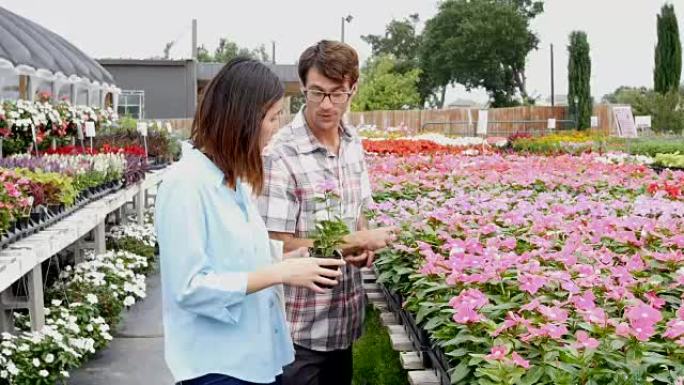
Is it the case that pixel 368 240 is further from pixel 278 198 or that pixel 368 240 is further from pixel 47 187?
pixel 47 187

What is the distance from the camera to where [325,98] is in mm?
2447

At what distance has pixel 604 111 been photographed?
28594mm

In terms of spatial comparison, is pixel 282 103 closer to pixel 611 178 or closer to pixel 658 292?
pixel 658 292

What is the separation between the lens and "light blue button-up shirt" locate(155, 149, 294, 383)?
5.83 ft

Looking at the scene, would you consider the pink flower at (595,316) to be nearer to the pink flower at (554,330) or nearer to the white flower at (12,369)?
the pink flower at (554,330)

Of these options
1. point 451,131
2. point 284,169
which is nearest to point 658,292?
point 284,169

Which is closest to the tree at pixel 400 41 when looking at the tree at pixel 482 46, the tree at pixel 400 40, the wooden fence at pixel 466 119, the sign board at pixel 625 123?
the tree at pixel 400 40

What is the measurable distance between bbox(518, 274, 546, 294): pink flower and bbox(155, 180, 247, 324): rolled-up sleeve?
84 centimetres

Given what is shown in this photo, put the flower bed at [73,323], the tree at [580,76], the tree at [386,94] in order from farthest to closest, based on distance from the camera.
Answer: the tree at [386,94], the tree at [580,76], the flower bed at [73,323]

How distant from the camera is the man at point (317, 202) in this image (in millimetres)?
2436

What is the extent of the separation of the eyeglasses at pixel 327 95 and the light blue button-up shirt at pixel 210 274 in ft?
1.94

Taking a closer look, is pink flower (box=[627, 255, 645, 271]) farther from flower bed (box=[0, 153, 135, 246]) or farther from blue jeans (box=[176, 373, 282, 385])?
flower bed (box=[0, 153, 135, 246])

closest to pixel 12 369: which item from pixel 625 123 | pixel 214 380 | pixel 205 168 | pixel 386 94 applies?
pixel 214 380

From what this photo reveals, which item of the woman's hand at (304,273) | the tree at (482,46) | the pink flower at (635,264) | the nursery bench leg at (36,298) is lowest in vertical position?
the nursery bench leg at (36,298)
